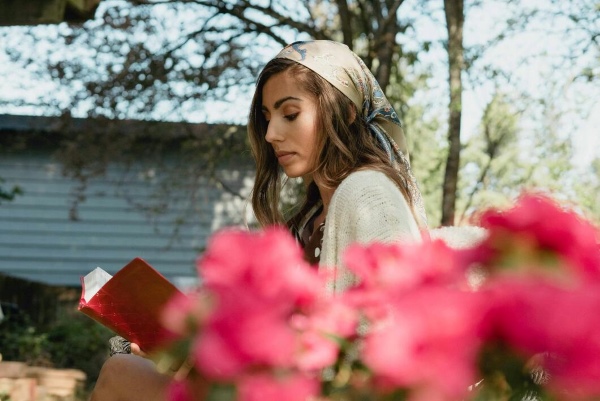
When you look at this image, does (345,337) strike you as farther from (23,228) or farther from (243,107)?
(23,228)

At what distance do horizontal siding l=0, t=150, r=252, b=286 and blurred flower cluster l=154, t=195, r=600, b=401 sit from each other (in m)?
13.7

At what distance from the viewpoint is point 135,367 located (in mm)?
2182

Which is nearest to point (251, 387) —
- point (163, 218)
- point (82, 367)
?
point (82, 367)

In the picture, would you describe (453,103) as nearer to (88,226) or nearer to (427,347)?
(427,347)

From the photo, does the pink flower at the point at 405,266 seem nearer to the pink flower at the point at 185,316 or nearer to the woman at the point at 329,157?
the pink flower at the point at 185,316

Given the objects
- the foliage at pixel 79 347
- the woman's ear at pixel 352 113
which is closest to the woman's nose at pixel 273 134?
the woman's ear at pixel 352 113

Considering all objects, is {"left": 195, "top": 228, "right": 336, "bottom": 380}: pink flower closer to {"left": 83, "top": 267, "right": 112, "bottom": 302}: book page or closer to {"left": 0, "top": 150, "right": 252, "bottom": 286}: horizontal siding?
{"left": 83, "top": 267, "right": 112, "bottom": 302}: book page

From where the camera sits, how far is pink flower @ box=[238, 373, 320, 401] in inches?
21.3

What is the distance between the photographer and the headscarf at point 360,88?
2.53 m

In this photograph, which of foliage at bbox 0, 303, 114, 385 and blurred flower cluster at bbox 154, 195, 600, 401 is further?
foliage at bbox 0, 303, 114, 385

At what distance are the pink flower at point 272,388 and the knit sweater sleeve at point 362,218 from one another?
1.38 m

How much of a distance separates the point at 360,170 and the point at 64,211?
13.4 m

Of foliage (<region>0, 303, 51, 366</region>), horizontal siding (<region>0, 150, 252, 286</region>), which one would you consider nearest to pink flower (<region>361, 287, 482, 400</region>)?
foliage (<region>0, 303, 51, 366</region>)

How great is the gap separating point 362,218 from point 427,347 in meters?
1.55
